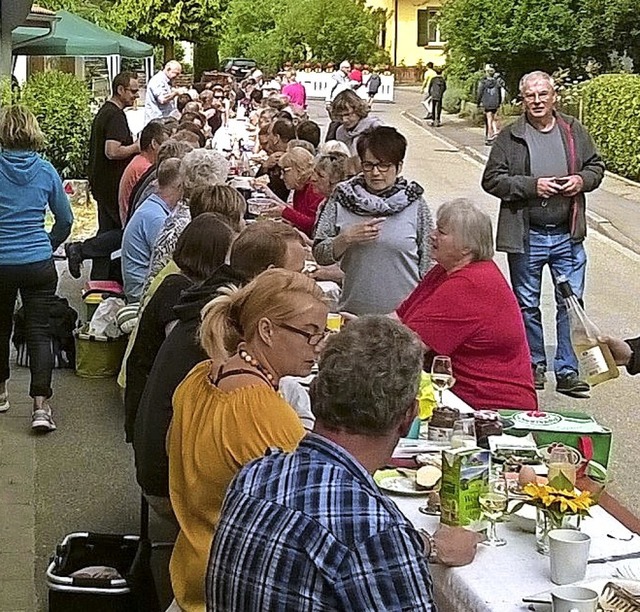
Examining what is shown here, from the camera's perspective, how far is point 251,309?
3.46 meters

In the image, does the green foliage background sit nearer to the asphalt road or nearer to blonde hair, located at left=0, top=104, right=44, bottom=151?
the asphalt road

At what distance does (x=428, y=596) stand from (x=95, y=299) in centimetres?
650

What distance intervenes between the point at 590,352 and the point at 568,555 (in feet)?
3.79

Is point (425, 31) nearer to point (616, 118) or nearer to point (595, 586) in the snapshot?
point (616, 118)

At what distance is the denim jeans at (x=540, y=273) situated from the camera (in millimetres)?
7723

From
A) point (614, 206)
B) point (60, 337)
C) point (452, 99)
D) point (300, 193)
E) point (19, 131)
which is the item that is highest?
point (19, 131)

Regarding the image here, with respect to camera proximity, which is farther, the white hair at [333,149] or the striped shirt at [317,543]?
the white hair at [333,149]

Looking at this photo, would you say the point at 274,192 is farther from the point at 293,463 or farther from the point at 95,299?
the point at 293,463

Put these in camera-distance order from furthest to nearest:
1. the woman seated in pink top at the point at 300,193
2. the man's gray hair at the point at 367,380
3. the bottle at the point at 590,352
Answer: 1. the woman seated in pink top at the point at 300,193
2. the bottle at the point at 590,352
3. the man's gray hair at the point at 367,380

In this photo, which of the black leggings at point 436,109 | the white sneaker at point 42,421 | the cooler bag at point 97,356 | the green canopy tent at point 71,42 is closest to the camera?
the white sneaker at point 42,421

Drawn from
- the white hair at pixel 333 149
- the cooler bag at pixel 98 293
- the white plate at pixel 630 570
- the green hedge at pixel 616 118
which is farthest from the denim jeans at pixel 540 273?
the green hedge at pixel 616 118

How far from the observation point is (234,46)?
60844mm

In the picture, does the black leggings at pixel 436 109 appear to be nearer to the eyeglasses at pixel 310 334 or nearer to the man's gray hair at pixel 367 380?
the eyeglasses at pixel 310 334

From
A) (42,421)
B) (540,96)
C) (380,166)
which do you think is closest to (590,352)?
(380,166)
